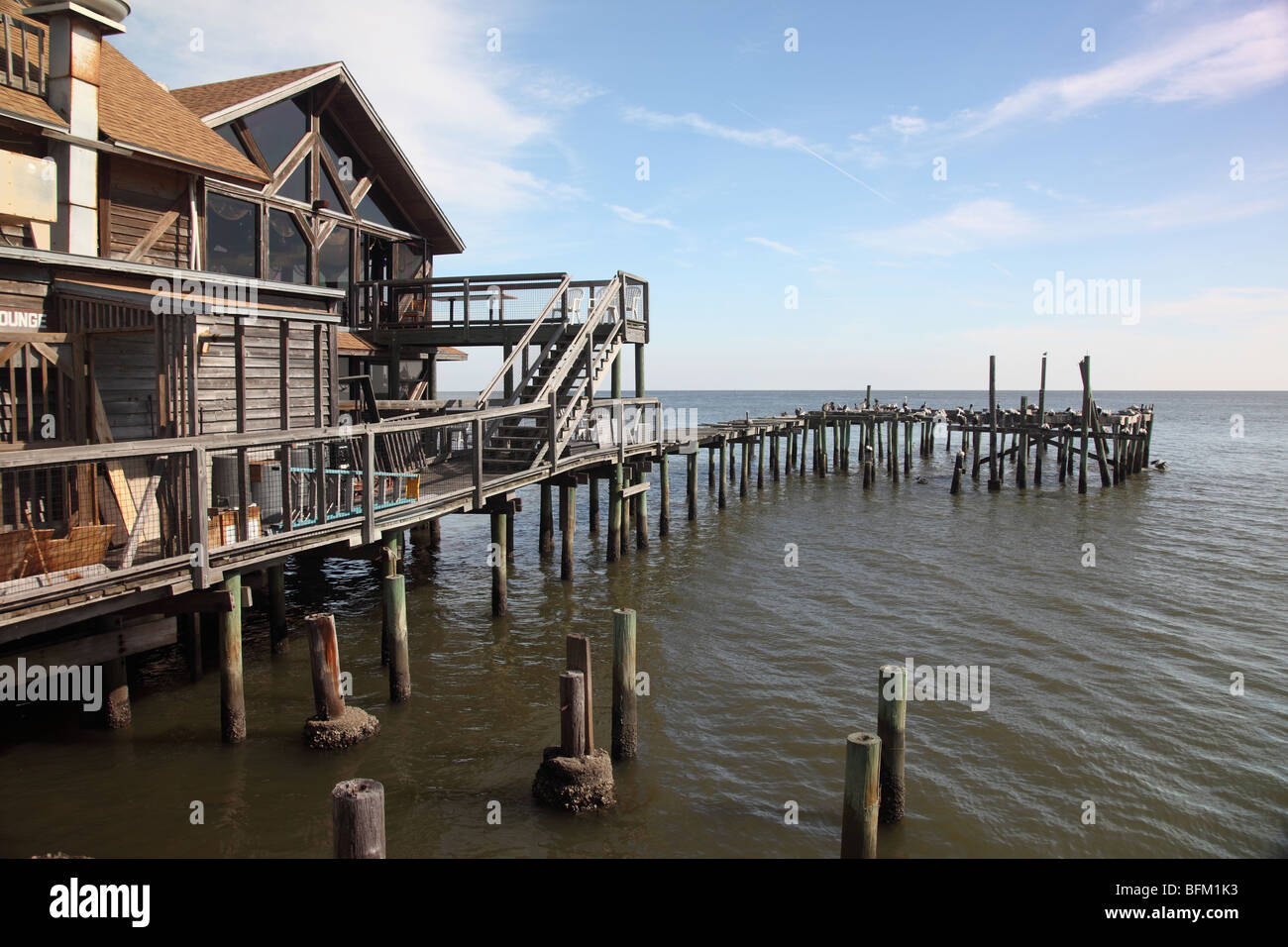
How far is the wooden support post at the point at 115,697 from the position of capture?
901cm

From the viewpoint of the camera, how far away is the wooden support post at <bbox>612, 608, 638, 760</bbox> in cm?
868

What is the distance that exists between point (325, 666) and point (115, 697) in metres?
2.59

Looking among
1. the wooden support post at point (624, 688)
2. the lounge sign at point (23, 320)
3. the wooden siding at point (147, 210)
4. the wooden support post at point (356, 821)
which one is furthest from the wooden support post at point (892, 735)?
the wooden siding at point (147, 210)

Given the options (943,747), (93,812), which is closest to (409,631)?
(93,812)

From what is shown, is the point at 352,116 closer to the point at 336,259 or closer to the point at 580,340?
the point at 336,259

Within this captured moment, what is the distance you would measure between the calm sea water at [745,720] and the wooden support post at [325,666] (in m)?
0.51

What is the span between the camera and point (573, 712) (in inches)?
309

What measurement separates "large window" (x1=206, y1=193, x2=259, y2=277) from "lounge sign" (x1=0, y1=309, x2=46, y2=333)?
482 centimetres

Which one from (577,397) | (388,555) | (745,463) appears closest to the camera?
(388,555)

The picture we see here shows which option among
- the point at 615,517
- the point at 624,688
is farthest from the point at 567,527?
the point at 624,688

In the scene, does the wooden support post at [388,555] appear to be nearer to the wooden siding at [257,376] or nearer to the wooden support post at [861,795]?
the wooden siding at [257,376]

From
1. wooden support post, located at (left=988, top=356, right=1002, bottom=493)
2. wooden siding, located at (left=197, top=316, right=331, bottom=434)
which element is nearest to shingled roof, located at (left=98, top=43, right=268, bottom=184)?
wooden siding, located at (left=197, top=316, right=331, bottom=434)
